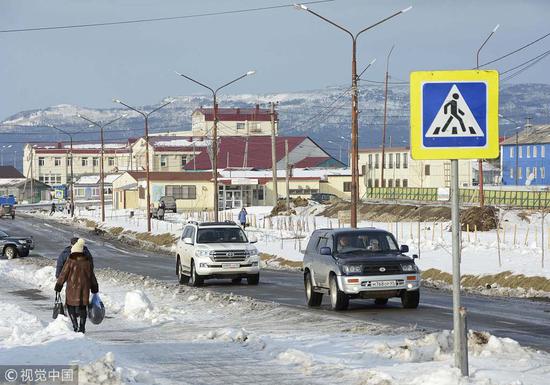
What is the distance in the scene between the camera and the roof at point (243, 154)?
159500 mm

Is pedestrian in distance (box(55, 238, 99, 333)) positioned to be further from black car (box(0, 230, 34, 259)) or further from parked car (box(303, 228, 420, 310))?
black car (box(0, 230, 34, 259))

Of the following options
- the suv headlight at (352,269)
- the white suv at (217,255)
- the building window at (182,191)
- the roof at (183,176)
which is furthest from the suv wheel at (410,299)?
the building window at (182,191)

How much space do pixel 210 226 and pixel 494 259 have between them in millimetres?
10252

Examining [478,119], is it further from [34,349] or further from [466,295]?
[466,295]

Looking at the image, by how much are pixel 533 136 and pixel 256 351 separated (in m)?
141

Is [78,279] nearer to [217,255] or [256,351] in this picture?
[256,351]

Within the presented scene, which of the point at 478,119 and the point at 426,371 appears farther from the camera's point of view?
the point at 426,371

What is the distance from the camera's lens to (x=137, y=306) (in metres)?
23.9

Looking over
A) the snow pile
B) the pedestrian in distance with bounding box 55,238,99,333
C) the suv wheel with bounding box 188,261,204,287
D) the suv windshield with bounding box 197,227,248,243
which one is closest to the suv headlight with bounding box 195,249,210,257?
the suv wheel with bounding box 188,261,204,287

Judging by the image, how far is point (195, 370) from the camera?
14.3m

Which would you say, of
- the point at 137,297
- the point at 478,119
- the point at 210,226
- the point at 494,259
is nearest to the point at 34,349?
the point at 478,119

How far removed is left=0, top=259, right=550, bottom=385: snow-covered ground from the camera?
42.7 feet

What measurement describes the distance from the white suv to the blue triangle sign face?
78.1ft

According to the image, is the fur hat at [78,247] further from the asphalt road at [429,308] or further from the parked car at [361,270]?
the parked car at [361,270]
